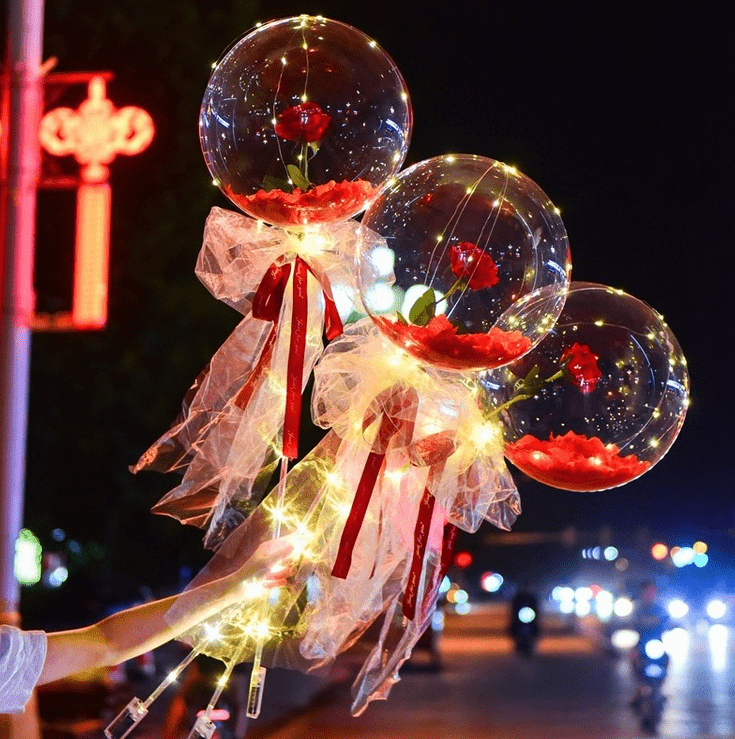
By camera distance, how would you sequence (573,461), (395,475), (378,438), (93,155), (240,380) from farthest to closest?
(93,155) < (573,461) < (240,380) < (395,475) < (378,438)

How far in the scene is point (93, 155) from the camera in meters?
12.0

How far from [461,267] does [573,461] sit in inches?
31.7

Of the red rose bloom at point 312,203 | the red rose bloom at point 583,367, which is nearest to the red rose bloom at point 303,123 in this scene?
the red rose bloom at point 312,203

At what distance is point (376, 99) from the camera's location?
12.5 ft

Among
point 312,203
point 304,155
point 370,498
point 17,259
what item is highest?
point 304,155

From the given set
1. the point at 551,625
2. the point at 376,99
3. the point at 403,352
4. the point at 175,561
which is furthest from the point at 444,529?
the point at 551,625

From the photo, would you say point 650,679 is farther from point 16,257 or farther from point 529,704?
point 16,257

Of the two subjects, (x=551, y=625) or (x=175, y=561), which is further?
(x=551, y=625)

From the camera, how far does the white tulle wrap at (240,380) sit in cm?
377

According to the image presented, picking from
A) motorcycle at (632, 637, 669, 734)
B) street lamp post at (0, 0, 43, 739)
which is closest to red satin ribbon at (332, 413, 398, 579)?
street lamp post at (0, 0, 43, 739)

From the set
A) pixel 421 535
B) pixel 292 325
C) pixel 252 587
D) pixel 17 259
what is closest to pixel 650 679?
pixel 17 259

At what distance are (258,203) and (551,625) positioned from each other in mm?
48324

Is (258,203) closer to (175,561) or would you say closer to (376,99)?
(376,99)

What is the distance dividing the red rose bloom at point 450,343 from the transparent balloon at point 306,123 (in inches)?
17.7
